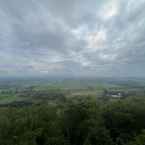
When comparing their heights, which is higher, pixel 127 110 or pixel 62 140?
pixel 127 110

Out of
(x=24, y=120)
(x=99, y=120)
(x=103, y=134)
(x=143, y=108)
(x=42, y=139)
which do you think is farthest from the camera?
(x=143, y=108)

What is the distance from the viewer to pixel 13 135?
17.8 m

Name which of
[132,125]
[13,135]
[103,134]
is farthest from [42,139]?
[132,125]

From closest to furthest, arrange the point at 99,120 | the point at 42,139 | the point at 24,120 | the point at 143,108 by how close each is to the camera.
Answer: the point at 42,139 < the point at 99,120 < the point at 24,120 < the point at 143,108

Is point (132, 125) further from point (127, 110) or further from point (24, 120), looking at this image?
point (24, 120)

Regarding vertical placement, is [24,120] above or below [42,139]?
above

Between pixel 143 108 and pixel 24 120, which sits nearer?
pixel 24 120

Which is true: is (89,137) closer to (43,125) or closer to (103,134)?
(103,134)

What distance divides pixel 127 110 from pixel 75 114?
7.92 meters

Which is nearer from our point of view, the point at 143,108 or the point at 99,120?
the point at 99,120

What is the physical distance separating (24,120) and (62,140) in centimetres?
685

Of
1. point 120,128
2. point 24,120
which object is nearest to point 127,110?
point 120,128

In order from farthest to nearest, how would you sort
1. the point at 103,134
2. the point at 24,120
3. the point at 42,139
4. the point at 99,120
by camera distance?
1. the point at 24,120
2. the point at 99,120
3. the point at 42,139
4. the point at 103,134

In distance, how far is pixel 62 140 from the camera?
A: 16.6m
